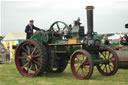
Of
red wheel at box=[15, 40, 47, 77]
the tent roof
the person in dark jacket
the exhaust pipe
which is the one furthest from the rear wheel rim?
the tent roof

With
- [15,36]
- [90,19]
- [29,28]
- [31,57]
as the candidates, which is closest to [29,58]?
[31,57]

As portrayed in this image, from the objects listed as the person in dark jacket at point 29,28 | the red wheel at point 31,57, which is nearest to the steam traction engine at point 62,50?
the red wheel at point 31,57

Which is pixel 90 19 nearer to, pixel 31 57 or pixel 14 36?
pixel 31 57

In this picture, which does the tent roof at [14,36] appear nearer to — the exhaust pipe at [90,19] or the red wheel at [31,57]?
the red wheel at [31,57]

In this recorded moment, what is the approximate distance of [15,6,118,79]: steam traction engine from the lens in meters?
7.08

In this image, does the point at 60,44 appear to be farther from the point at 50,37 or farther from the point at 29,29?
the point at 29,29

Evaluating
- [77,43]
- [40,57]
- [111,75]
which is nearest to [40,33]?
[40,57]

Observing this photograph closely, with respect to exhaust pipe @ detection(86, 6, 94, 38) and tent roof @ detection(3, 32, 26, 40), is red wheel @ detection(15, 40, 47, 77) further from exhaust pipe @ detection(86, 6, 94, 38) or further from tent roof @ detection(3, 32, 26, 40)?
tent roof @ detection(3, 32, 26, 40)

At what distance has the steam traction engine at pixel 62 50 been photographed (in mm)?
7078

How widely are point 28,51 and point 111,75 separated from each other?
8.43 feet

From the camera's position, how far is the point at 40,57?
23.9 feet

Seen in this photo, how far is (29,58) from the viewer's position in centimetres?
761

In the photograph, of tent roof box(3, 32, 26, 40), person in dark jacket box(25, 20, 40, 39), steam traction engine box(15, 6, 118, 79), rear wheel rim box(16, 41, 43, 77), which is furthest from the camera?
tent roof box(3, 32, 26, 40)

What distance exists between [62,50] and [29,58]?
3.32 ft
